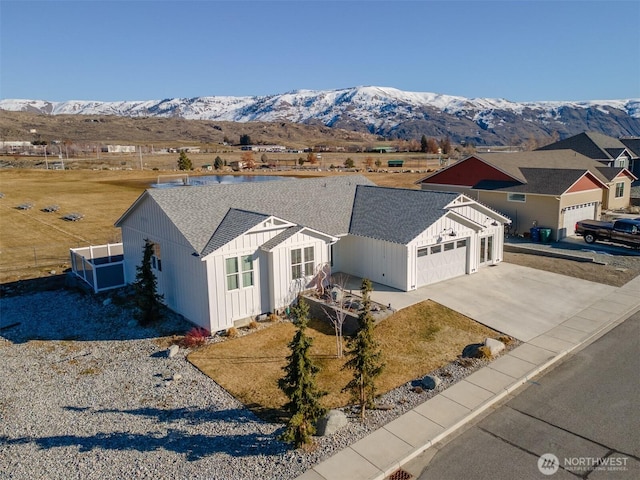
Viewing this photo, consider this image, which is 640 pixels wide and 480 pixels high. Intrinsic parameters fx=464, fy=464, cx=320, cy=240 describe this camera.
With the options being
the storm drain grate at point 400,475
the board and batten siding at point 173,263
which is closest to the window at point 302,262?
the board and batten siding at point 173,263

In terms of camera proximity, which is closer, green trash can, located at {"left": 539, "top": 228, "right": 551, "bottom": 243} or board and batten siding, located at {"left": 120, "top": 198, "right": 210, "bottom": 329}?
board and batten siding, located at {"left": 120, "top": 198, "right": 210, "bottom": 329}

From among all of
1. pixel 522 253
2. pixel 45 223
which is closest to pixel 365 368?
pixel 522 253

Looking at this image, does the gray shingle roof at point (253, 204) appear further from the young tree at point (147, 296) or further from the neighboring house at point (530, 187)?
the neighboring house at point (530, 187)

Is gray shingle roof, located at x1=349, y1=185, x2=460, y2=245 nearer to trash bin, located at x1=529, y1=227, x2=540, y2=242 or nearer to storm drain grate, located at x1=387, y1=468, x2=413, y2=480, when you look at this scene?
storm drain grate, located at x1=387, y1=468, x2=413, y2=480

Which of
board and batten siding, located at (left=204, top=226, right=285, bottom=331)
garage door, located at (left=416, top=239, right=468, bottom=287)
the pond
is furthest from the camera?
the pond

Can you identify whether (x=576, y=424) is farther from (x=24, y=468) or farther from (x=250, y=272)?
(x=24, y=468)

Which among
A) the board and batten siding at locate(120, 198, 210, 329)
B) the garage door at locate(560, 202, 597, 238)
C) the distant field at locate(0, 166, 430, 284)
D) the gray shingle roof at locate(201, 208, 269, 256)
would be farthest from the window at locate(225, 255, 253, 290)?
the garage door at locate(560, 202, 597, 238)
